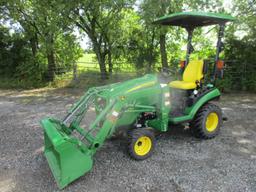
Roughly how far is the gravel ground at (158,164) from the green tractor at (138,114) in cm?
21

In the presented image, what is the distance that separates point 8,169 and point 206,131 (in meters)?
3.17

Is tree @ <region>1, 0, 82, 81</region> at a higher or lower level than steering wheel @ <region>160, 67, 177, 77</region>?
higher

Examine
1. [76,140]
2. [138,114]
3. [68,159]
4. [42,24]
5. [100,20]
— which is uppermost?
[100,20]

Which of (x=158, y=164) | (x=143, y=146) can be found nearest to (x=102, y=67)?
(x=143, y=146)

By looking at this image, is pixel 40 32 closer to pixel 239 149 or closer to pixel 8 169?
pixel 8 169

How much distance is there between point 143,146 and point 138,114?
1.57ft

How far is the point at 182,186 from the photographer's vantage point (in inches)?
108

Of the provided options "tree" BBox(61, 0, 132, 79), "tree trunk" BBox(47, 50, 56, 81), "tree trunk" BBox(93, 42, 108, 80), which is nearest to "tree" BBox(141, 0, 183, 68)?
"tree" BBox(61, 0, 132, 79)

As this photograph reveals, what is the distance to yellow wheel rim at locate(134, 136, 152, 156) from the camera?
332 centimetres

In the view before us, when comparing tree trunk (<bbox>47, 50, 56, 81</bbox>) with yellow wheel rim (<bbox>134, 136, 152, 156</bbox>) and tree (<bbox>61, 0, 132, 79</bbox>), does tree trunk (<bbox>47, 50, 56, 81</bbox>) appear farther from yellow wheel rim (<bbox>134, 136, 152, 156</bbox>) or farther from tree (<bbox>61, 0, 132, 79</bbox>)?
yellow wheel rim (<bbox>134, 136, 152, 156</bbox>)

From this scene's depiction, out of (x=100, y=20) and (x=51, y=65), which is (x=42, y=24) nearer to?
(x=51, y=65)

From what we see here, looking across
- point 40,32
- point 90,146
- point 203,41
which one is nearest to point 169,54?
point 203,41

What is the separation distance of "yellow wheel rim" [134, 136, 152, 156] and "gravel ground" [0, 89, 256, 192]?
0.14 meters

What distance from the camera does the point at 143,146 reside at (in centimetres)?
339
